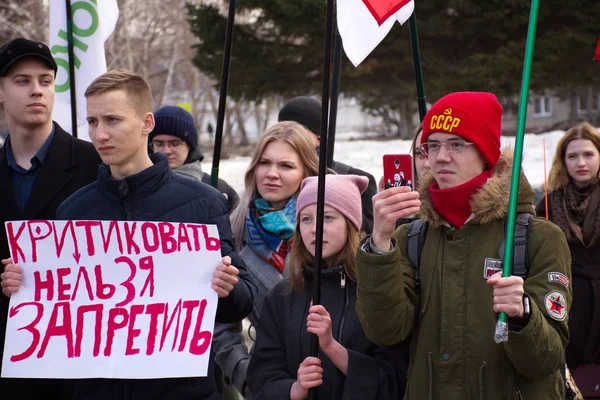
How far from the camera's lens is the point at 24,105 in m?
4.26

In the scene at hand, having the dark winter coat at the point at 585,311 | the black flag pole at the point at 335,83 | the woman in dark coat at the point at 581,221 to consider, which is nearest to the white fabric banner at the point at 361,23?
the black flag pole at the point at 335,83

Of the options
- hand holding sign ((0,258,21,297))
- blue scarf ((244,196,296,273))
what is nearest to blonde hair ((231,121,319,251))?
blue scarf ((244,196,296,273))

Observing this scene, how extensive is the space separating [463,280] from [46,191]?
6.10 ft

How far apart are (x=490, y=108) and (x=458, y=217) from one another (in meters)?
0.44

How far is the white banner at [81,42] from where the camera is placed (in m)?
5.61

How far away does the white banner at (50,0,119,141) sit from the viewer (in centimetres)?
561

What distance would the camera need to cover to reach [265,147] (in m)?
4.82

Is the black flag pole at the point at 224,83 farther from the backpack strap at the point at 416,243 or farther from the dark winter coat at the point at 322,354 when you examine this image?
the backpack strap at the point at 416,243

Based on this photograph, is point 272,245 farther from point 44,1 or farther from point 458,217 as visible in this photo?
point 44,1

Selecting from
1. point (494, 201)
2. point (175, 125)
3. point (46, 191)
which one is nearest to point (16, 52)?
point (46, 191)

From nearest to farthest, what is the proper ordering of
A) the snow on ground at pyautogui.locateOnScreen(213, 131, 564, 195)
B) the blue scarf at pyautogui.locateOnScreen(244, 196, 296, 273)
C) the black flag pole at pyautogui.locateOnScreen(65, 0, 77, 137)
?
1. the blue scarf at pyautogui.locateOnScreen(244, 196, 296, 273)
2. the black flag pole at pyautogui.locateOnScreen(65, 0, 77, 137)
3. the snow on ground at pyautogui.locateOnScreen(213, 131, 564, 195)

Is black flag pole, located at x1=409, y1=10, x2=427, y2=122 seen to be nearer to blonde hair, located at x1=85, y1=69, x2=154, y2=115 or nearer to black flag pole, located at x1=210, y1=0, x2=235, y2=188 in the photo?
black flag pole, located at x1=210, y1=0, x2=235, y2=188

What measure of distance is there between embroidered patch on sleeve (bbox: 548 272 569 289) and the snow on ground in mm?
11300

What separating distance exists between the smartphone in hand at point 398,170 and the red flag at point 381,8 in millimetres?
954
